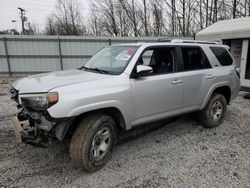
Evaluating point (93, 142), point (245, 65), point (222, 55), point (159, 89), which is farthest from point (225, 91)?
point (245, 65)

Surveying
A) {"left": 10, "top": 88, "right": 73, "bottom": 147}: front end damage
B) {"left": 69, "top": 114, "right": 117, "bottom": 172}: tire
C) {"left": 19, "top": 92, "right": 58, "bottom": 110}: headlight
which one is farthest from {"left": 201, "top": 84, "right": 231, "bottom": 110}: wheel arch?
{"left": 19, "top": 92, "right": 58, "bottom": 110}: headlight

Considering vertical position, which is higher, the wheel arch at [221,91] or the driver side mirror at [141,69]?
the driver side mirror at [141,69]

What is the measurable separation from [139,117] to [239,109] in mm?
4128

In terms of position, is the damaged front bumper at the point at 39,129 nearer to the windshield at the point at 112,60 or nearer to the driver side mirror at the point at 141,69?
the windshield at the point at 112,60

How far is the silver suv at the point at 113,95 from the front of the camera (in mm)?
2719

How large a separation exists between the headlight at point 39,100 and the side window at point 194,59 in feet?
8.61

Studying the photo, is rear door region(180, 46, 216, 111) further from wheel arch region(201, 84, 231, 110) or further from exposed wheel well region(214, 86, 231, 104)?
exposed wheel well region(214, 86, 231, 104)

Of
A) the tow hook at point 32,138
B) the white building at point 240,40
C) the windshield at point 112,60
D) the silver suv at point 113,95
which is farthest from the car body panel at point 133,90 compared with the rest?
the white building at point 240,40

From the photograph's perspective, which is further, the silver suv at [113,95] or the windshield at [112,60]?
the windshield at [112,60]

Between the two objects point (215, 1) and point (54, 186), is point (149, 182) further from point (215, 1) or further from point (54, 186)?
point (215, 1)

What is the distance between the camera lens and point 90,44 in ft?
41.3

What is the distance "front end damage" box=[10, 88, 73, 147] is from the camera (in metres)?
2.69

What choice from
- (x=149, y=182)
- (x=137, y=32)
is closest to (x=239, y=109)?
(x=149, y=182)

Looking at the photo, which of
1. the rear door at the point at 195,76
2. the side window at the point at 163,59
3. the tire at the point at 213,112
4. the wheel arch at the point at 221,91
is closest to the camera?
the side window at the point at 163,59
